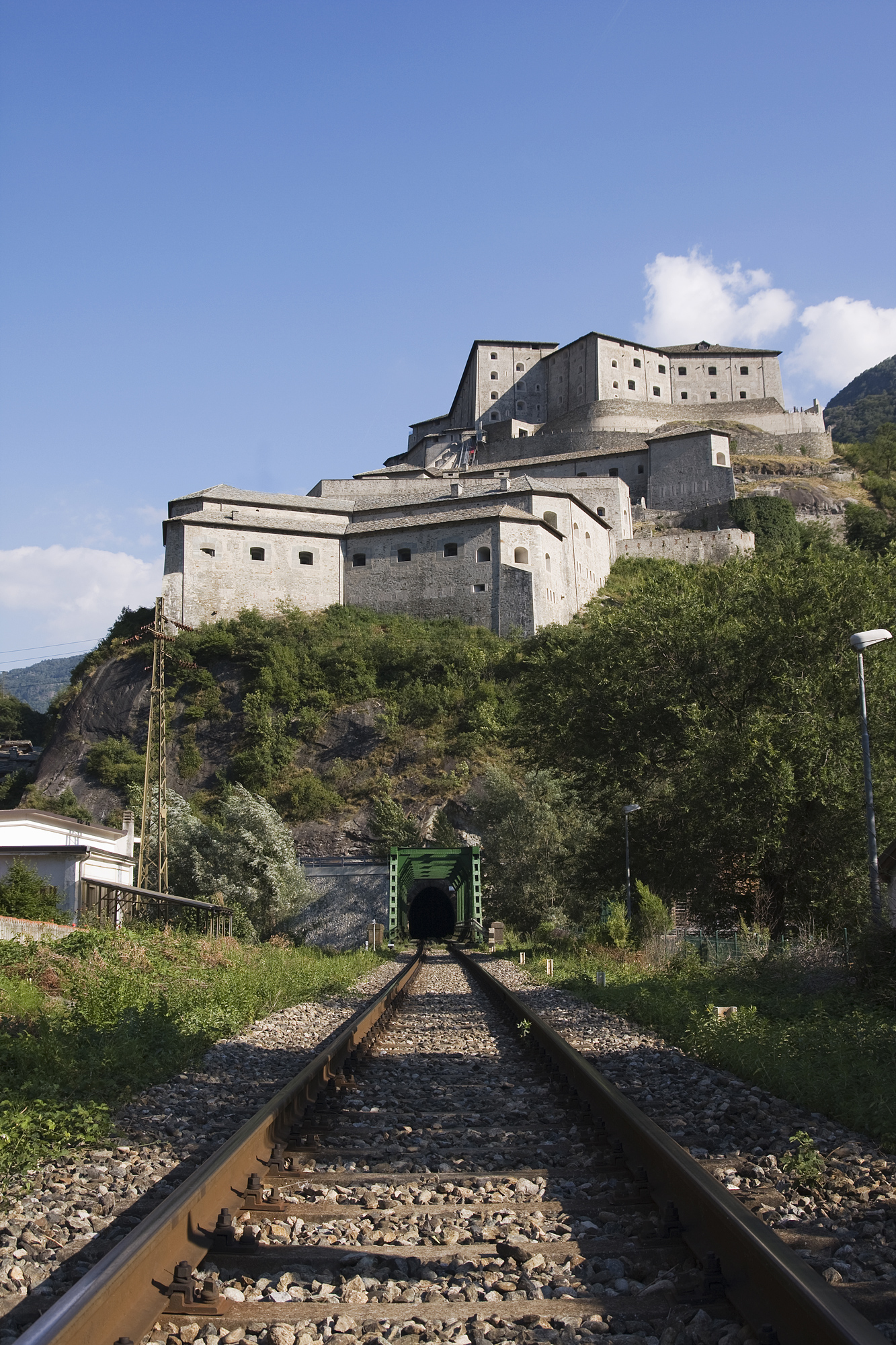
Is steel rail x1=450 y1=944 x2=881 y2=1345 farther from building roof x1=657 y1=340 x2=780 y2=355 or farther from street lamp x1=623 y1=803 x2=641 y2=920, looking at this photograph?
building roof x1=657 y1=340 x2=780 y2=355

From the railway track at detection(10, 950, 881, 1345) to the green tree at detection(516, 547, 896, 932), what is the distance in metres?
12.6

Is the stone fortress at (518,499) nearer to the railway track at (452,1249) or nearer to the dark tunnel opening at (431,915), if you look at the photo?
the dark tunnel opening at (431,915)

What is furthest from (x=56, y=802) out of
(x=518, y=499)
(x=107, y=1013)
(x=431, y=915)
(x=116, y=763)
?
(x=107, y=1013)

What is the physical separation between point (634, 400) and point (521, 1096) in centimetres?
8625

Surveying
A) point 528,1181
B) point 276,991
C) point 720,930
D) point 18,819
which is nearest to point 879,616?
point 720,930

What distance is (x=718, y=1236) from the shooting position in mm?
2912

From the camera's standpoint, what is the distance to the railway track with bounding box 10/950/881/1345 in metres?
2.52

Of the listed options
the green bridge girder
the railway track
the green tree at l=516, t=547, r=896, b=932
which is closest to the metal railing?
the green bridge girder

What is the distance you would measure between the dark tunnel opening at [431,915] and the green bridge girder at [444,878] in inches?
146

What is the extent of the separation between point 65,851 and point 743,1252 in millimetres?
21921

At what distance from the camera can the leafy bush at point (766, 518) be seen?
69062mm

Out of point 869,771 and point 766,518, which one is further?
point 766,518

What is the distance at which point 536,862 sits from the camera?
30.1 metres

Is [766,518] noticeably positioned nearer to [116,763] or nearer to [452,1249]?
[116,763]
